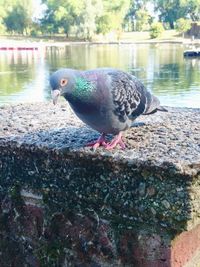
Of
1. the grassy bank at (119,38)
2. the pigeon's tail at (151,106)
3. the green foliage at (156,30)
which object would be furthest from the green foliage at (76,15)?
the pigeon's tail at (151,106)

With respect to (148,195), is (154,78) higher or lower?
lower

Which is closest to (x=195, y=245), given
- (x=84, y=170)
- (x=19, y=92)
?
(x=84, y=170)

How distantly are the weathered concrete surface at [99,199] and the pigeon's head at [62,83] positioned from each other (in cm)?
35

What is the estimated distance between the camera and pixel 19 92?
72.8 feet

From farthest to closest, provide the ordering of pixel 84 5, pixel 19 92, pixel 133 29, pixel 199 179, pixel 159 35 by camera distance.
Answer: pixel 133 29
pixel 159 35
pixel 84 5
pixel 19 92
pixel 199 179

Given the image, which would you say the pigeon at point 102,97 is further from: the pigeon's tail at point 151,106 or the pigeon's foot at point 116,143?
the pigeon's tail at point 151,106

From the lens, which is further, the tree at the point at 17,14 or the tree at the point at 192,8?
the tree at the point at 192,8

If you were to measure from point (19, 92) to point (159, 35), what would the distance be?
234 ft

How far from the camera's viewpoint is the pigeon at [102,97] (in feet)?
8.50

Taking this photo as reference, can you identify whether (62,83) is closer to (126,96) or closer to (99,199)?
(126,96)

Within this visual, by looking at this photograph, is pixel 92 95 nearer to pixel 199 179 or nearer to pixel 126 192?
pixel 126 192

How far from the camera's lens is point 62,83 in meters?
2.54

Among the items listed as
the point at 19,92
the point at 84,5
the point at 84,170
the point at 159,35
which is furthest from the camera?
the point at 159,35

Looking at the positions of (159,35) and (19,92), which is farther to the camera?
(159,35)
